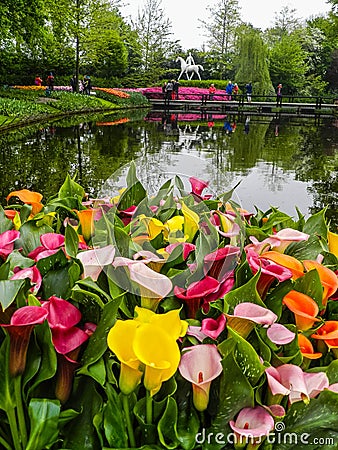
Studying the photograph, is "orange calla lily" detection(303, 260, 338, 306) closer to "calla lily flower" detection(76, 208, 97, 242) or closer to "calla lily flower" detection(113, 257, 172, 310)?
"calla lily flower" detection(113, 257, 172, 310)

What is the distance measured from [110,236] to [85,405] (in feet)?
1.36

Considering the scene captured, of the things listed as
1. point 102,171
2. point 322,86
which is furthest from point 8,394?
point 322,86

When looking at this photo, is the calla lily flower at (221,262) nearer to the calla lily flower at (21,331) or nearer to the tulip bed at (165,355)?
the tulip bed at (165,355)

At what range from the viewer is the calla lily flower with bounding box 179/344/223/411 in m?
0.91

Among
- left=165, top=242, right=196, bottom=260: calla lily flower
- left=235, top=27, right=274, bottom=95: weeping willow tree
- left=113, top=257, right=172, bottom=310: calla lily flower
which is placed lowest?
left=165, top=242, right=196, bottom=260: calla lily flower

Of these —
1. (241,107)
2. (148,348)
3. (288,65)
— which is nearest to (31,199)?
(148,348)

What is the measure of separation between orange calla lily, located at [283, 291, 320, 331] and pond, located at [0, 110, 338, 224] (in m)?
0.72

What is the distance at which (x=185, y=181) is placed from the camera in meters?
1.86

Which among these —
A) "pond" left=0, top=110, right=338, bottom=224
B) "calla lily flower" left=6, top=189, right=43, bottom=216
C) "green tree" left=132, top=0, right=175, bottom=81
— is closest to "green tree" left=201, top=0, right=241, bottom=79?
"green tree" left=132, top=0, right=175, bottom=81

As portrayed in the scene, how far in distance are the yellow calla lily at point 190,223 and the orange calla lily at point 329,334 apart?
0.50 meters

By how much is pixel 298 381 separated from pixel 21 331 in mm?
540

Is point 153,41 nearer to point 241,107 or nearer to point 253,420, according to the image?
point 241,107

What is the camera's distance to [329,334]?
106 centimetres

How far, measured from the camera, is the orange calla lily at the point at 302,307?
1.06m
